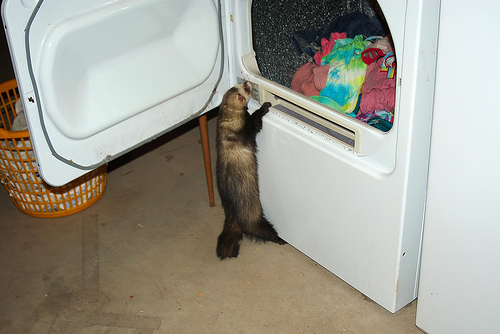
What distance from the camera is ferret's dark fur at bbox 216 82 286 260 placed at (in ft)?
5.82

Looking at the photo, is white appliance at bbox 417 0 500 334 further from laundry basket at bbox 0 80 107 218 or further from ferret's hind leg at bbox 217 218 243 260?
laundry basket at bbox 0 80 107 218

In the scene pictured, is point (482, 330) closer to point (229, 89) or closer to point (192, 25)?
point (229, 89)

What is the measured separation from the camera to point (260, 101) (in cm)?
177

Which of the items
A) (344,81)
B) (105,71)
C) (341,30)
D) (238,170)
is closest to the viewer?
(105,71)

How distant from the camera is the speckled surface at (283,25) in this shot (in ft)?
5.92

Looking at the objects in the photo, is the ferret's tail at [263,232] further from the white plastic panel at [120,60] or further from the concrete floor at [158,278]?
the white plastic panel at [120,60]

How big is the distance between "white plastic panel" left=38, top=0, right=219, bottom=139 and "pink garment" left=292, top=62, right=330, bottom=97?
13.1 inches


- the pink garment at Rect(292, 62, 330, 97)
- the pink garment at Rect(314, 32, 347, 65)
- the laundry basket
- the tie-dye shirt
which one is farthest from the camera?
the laundry basket

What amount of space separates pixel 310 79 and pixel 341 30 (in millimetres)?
301

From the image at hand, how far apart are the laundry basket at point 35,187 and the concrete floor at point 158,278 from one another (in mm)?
47

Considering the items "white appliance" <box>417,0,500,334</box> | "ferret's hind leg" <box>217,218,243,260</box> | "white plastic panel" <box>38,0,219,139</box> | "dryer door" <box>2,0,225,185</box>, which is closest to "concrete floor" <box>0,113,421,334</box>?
"ferret's hind leg" <box>217,218,243,260</box>

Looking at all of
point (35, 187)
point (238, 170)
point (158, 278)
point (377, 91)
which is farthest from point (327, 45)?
point (35, 187)

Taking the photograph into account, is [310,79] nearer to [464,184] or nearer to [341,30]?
[341,30]

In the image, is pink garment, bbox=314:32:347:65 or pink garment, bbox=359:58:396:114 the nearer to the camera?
pink garment, bbox=359:58:396:114
